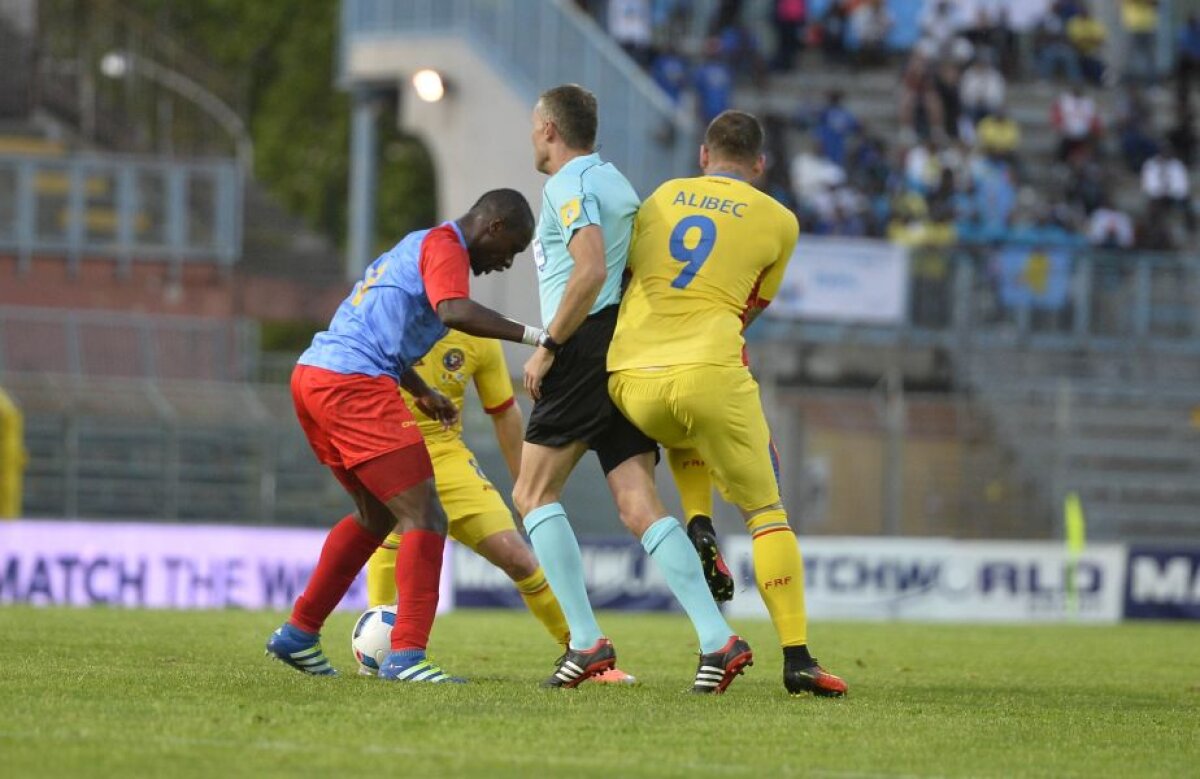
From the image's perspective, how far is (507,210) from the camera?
9.18 metres

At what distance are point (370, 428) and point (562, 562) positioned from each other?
0.99 metres

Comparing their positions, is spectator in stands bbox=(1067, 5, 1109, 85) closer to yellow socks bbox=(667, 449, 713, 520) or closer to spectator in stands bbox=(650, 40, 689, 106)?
spectator in stands bbox=(650, 40, 689, 106)

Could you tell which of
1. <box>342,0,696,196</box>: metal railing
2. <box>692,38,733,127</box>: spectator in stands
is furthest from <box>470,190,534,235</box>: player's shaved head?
<box>692,38,733,127</box>: spectator in stands

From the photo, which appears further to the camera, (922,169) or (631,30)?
(631,30)

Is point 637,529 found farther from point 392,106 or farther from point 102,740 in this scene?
point 392,106

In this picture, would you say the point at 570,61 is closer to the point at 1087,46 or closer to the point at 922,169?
the point at 922,169

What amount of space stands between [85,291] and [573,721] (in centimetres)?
2925

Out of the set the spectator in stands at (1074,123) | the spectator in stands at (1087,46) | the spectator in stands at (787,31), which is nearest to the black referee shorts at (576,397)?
the spectator in stands at (1074,123)

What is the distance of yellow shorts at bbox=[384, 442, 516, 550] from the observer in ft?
35.0

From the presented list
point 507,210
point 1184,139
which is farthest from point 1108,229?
point 507,210

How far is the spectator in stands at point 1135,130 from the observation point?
2973 cm

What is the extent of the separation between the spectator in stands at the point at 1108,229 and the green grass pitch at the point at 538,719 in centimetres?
1602

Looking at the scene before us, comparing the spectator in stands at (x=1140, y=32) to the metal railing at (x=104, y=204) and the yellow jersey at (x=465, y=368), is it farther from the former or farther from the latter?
the yellow jersey at (x=465, y=368)

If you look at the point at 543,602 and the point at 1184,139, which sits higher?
the point at 1184,139
